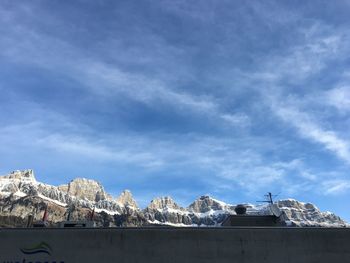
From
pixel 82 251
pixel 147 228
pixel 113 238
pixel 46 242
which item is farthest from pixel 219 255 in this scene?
pixel 46 242

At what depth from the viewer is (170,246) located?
3222 cm

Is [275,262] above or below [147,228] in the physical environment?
below

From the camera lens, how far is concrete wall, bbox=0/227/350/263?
105ft

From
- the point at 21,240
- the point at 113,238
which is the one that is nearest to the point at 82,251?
the point at 113,238

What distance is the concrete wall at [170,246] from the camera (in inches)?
1258

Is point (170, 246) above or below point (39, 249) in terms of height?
above

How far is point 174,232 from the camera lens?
3262 cm

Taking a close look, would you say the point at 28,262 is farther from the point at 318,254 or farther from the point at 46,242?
the point at 318,254

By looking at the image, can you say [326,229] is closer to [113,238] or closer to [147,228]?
[147,228]

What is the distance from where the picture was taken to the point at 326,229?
3381cm

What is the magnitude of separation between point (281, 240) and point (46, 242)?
17.6 m

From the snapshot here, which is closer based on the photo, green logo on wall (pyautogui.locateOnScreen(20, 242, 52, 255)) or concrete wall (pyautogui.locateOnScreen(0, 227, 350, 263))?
concrete wall (pyautogui.locateOnScreen(0, 227, 350, 263))

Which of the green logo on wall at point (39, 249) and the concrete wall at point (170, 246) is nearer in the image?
the concrete wall at point (170, 246)

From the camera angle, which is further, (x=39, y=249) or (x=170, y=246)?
(x=39, y=249)
